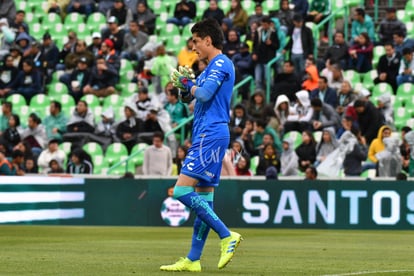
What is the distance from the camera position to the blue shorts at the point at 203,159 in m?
10.3

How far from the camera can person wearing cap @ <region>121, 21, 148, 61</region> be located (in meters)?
28.2

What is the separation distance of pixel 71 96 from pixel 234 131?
5669mm

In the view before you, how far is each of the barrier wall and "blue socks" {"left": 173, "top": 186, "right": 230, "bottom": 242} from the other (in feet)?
34.5

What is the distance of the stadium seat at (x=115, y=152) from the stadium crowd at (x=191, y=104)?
0.03 metres

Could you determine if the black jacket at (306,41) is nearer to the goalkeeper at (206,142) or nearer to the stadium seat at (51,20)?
the stadium seat at (51,20)

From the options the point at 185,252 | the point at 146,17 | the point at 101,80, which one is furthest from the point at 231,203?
the point at 146,17

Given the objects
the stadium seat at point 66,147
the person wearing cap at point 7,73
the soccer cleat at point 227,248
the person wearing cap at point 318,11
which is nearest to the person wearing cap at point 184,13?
the person wearing cap at point 318,11

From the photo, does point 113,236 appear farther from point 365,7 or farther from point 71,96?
point 365,7

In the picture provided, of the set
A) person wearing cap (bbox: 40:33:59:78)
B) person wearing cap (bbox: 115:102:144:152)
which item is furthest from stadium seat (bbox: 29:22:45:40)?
person wearing cap (bbox: 115:102:144:152)

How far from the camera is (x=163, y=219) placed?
73.4 feet

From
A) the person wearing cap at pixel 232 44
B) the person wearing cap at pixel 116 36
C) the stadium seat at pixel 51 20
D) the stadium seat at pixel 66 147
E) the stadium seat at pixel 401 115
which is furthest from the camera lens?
the stadium seat at pixel 51 20

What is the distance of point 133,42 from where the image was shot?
28.4 metres

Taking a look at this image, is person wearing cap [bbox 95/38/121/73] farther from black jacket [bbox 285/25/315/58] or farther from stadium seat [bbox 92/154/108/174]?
black jacket [bbox 285/25/315/58]

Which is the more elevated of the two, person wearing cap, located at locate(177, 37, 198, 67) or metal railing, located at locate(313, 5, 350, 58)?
metal railing, located at locate(313, 5, 350, 58)
